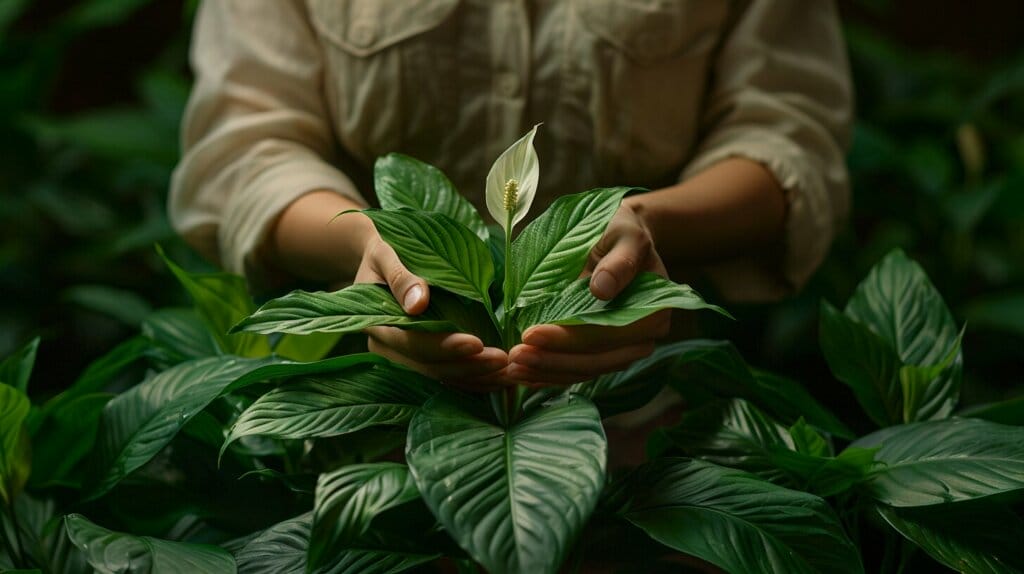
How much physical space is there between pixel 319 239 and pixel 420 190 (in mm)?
150

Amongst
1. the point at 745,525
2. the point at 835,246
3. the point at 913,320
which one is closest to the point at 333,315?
the point at 745,525

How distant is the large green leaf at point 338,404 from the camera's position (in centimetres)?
61

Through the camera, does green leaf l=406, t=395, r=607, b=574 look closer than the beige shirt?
Yes

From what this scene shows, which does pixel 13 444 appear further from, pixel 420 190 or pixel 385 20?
pixel 385 20

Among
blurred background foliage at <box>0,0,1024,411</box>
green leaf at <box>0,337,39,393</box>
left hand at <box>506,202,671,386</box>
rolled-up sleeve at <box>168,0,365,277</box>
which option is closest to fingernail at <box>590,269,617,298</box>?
left hand at <box>506,202,671,386</box>

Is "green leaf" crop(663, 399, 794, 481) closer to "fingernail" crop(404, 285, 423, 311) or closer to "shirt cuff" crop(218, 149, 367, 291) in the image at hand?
"fingernail" crop(404, 285, 423, 311)

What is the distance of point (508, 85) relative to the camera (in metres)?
0.92

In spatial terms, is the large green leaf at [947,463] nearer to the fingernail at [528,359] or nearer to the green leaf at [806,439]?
the green leaf at [806,439]

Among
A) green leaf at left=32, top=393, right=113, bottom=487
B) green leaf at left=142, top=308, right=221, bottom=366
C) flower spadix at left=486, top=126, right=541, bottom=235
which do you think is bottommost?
green leaf at left=32, top=393, right=113, bottom=487

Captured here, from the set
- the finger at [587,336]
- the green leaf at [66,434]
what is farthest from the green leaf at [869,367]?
the green leaf at [66,434]

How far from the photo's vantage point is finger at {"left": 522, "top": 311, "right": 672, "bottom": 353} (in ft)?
2.07

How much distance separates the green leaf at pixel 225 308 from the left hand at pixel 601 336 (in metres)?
0.28

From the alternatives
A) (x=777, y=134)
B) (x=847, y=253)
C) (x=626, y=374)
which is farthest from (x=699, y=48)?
(x=847, y=253)

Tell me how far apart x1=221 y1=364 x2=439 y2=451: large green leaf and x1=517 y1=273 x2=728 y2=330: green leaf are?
8 cm
